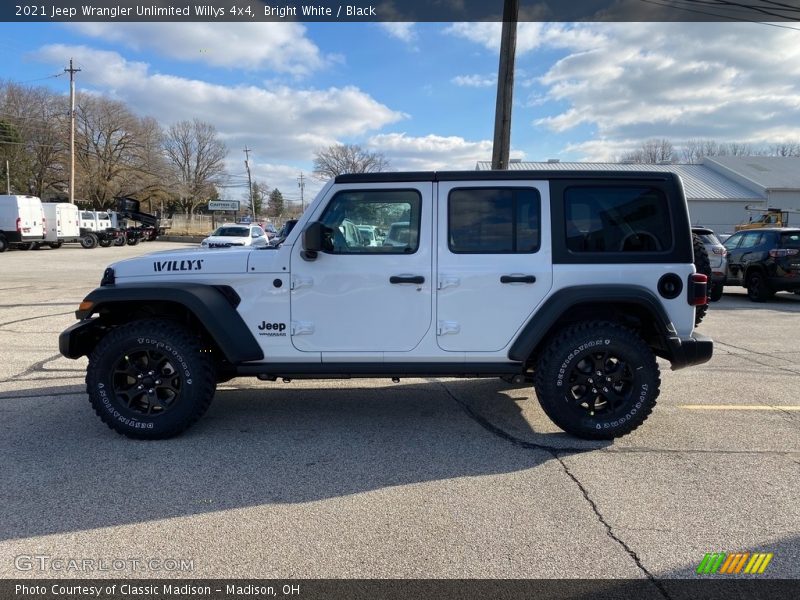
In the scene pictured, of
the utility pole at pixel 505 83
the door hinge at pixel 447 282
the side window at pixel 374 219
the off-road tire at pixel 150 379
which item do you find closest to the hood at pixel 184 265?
the off-road tire at pixel 150 379

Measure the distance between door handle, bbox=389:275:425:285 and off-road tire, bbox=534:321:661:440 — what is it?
1120 millimetres

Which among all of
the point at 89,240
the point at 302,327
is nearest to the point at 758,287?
the point at 302,327

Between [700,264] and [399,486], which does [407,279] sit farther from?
[700,264]

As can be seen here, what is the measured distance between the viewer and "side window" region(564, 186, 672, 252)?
4129mm

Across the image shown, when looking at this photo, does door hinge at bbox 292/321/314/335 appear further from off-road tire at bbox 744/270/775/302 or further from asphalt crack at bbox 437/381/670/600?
off-road tire at bbox 744/270/775/302

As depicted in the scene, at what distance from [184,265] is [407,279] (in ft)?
5.68

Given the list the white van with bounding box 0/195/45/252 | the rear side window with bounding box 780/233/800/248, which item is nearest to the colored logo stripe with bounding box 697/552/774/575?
the rear side window with bounding box 780/233/800/248

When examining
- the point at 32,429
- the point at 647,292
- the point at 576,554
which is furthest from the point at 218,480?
the point at 647,292

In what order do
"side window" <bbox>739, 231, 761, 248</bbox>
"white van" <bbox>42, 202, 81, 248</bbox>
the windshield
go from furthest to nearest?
1. "white van" <bbox>42, 202, 81, 248</bbox>
2. the windshield
3. "side window" <bbox>739, 231, 761, 248</bbox>

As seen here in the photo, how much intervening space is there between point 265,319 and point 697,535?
311cm

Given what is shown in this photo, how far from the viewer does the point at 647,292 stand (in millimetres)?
4012

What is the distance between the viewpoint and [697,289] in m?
4.11

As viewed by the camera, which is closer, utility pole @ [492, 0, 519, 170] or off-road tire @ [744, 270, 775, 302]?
utility pole @ [492, 0, 519, 170]

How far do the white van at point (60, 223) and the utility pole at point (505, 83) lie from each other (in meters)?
27.2
